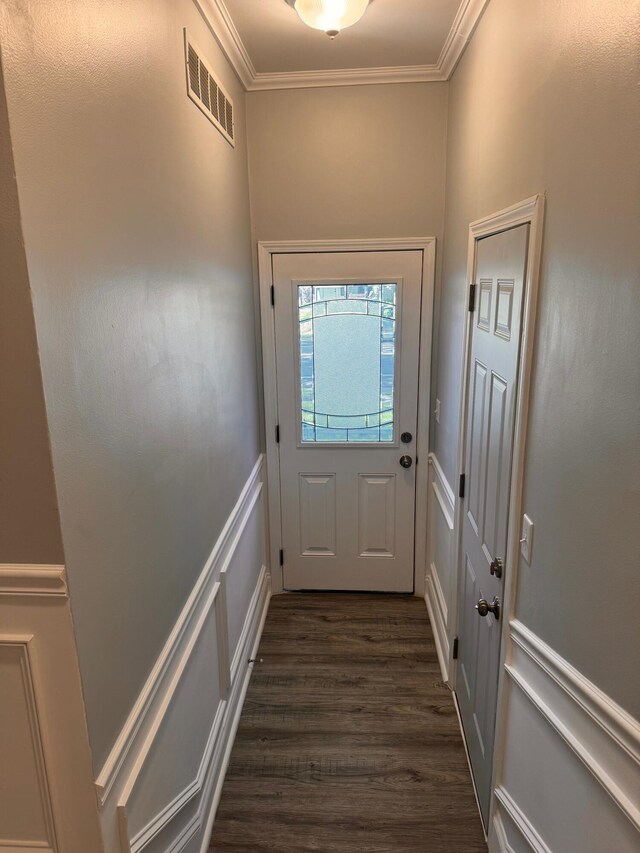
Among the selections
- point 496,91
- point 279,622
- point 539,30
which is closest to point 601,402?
point 539,30

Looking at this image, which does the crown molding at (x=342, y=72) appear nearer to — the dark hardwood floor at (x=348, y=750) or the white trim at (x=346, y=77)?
the white trim at (x=346, y=77)

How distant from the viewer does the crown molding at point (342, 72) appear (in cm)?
225

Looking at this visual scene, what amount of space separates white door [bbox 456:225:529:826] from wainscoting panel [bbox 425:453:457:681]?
209 millimetres

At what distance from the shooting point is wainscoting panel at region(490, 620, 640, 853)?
1055mm

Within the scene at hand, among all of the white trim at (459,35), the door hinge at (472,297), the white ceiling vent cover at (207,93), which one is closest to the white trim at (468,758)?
the door hinge at (472,297)

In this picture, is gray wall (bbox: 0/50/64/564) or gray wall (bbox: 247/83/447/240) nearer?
gray wall (bbox: 0/50/64/564)

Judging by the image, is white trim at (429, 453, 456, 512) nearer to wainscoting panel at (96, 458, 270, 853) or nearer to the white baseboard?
the white baseboard

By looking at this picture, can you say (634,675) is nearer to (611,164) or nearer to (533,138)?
(611,164)

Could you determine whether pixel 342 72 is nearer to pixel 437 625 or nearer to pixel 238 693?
pixel 437 625

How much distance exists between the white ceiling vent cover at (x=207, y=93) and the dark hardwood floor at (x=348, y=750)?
101 inches

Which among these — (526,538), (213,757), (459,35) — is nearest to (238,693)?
(213,757)

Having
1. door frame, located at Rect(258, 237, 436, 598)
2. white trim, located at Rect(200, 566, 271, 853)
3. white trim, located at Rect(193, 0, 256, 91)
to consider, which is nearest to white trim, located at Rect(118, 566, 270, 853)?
white trim, located at Rect(200, 566, 271, 853)

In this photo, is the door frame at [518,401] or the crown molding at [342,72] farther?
the crown molding at [342,72]

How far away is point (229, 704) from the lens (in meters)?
2.34
